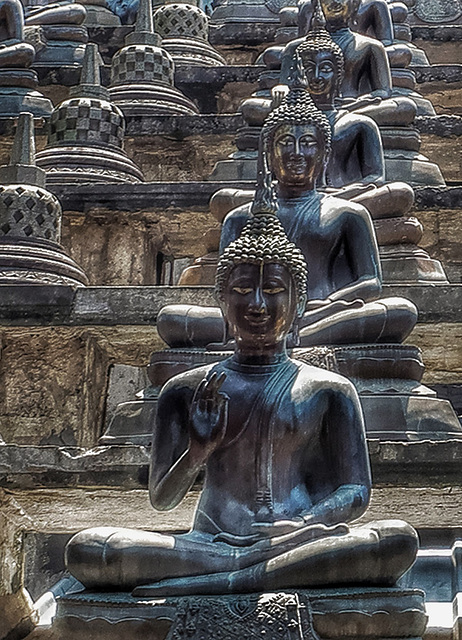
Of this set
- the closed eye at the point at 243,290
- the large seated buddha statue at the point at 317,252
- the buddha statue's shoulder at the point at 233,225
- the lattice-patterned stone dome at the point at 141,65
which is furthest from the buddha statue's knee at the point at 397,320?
the lattice-patterned stone dome at the point at 141,65

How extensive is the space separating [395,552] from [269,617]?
49cm

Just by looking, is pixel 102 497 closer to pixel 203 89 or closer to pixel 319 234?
pixel 319 234

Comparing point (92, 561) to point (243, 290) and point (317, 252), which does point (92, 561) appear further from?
point (317, 252)

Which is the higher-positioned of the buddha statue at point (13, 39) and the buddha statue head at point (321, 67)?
the buddha statue at point (13, 39)

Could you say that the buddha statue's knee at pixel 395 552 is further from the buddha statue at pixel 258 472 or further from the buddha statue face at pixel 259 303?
the buddha statue face at pixel 259 303

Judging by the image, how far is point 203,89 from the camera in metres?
14.6

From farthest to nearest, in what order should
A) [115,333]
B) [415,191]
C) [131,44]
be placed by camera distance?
[131,44]
[415,191]
[115,333]

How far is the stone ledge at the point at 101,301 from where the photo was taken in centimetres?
843

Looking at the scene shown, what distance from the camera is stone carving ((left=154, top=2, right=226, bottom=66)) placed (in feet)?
49.0

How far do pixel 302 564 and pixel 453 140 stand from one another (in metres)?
8.15

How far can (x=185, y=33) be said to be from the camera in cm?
1521

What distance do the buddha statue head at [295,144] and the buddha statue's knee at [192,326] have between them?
89 centimetres

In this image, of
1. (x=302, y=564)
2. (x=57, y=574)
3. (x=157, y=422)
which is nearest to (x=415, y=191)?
(x=57, y=574)

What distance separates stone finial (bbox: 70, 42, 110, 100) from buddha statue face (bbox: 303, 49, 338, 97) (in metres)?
2.39
